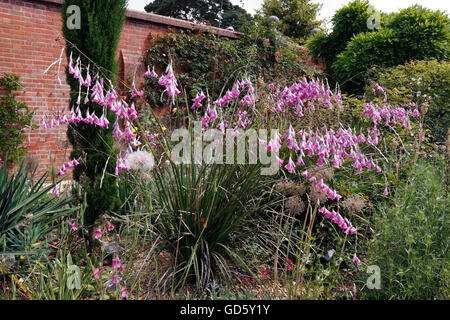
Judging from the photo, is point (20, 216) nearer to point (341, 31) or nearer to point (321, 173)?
point (321, 173)

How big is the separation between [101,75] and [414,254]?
2.86 metres

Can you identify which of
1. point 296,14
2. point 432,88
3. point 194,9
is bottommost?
point 432,88

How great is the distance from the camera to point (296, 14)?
64.2ft

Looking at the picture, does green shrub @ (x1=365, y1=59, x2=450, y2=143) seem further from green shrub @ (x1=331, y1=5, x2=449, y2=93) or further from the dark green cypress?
the dark green cypress

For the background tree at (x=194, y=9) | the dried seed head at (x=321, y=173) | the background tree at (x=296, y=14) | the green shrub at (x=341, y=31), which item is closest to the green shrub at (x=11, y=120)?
the dried seed head at (x=321, y=173)

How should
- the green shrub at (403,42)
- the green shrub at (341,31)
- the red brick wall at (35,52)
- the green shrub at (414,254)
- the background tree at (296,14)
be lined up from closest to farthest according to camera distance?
1. the green shrub at (414,254)
2. the red brick wall at (35,52)
3. the green shrub at (403,42)
4. the green shrub at (341,31)
5. the background tree at (296,14)

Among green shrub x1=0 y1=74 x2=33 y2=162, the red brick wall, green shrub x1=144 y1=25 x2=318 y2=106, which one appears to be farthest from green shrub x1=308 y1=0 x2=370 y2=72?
green shrub x1=0 y1=74 x2=33 y2=162

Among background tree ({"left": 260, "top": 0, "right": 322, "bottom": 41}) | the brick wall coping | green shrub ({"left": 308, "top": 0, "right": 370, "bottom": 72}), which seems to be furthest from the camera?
background tree ({"left": 260, "top": 0, "right": 322, "bottom": 41})

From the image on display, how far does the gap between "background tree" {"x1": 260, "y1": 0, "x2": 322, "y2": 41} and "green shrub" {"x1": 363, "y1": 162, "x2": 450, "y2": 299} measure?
61.5 ft

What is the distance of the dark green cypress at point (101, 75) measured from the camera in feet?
10.6

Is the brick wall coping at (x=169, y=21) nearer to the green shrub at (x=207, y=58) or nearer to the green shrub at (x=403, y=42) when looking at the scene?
the green shrub at (x=207, y=58)

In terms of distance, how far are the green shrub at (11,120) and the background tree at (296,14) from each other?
16.3m

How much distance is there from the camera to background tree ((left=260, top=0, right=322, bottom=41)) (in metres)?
19.7

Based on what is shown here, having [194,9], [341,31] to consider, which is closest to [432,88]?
[341,31]
